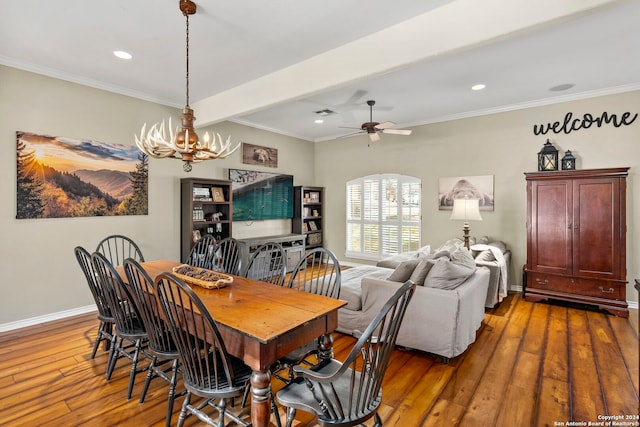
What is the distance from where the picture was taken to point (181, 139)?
254 centimetres

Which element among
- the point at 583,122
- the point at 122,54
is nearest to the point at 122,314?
the point at 122,54

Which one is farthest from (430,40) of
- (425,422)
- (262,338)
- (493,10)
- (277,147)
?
(277,147)

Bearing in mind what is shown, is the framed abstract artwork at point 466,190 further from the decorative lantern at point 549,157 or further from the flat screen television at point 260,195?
the flat screen television at point 260,195

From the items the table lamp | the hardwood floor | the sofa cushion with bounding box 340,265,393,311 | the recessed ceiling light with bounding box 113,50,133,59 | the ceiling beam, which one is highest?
the recessed ceiling light with bounding box 113,50,133,59

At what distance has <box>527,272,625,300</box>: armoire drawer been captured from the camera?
4.02 m

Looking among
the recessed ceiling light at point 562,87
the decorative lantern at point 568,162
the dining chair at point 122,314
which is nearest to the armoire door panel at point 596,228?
the decorative lantern at point 568,162

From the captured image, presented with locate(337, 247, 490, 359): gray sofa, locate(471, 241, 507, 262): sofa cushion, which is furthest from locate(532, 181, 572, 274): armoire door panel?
locate(337, 247, 490, 359): gray sofa

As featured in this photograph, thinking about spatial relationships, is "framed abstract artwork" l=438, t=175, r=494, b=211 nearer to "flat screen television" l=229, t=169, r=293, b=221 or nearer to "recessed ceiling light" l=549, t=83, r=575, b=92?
"recessed ceiling light" l=549, t=83, r=575, b=92

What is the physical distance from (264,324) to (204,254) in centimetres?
217

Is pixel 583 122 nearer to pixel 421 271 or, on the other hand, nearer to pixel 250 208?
pixel 421 271

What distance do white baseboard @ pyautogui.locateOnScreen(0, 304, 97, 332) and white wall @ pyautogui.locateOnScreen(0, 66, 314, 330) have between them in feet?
0.12

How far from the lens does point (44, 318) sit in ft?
12.3

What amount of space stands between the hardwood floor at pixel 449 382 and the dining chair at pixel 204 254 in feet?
3.79

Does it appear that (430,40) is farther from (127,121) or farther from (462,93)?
(127,121)
